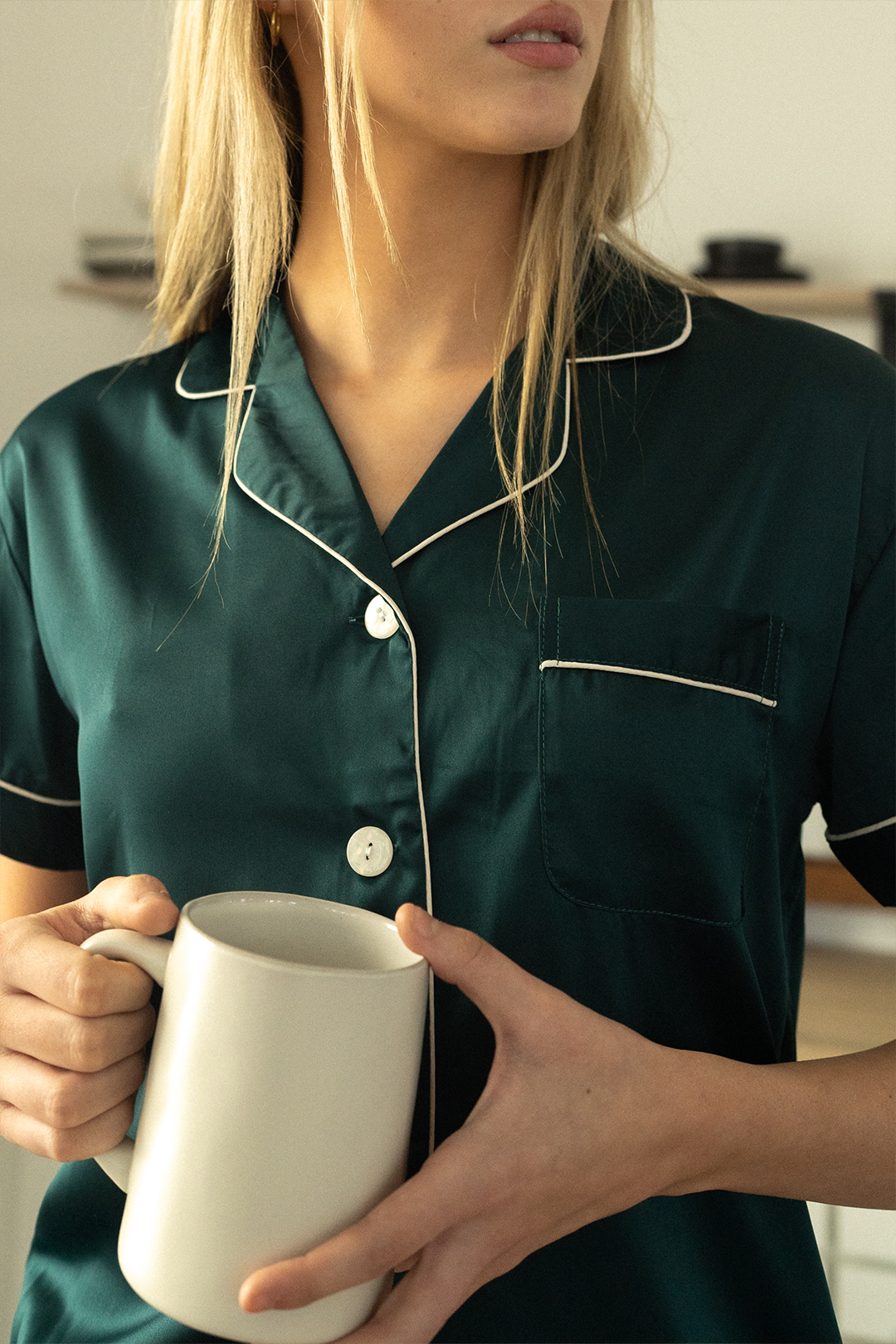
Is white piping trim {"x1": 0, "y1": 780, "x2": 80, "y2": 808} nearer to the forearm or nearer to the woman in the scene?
the woman

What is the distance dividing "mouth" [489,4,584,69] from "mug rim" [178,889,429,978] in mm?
481

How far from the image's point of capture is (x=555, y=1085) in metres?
0.53

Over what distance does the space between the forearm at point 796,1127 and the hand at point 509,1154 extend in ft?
0.08

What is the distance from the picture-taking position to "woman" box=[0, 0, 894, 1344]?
0.65 metres

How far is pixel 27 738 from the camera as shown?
32.7 inches

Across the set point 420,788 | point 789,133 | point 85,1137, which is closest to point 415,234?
point 420,788

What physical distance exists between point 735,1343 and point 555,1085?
0.90 ft

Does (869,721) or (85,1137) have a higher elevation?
(869,721)

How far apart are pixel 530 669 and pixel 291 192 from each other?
46 cm

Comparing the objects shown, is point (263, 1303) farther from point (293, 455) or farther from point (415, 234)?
point (415, 234)

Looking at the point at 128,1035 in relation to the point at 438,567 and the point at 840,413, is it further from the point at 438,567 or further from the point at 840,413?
Result: the point at 840,413

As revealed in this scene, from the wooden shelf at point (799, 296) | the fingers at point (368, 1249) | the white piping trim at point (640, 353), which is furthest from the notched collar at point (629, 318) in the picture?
the wooden shelf at point (799, 296)

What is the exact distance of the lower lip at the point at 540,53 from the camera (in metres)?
0.66

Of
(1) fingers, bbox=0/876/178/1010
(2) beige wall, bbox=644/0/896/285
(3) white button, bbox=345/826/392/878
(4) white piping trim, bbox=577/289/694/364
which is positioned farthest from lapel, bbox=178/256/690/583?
(2) beige wall, bbox=644/0/896/285
